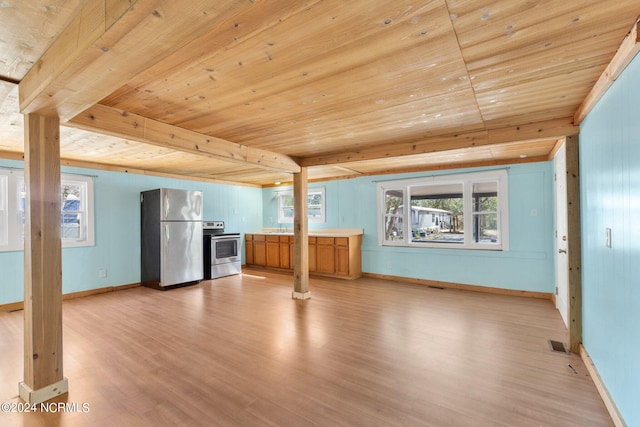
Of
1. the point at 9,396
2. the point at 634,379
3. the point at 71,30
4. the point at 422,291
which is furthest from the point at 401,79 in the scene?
the point at 422,291

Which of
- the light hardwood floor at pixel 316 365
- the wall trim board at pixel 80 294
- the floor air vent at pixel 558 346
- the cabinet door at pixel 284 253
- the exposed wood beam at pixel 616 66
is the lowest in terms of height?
the floor air vent at pixel 558 346

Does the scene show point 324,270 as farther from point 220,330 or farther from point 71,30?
point 71,30

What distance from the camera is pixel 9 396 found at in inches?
85.7

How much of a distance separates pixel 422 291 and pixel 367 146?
2.69 m

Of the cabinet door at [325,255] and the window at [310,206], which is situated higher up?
the window at [310,206]

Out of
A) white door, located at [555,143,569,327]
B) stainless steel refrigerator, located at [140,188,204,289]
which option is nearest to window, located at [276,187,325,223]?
stainless steel refrigerator, located at [140,188,204,289]

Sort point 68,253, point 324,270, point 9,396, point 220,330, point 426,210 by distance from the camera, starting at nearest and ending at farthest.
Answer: point 9,396
point 220,330
point 68,253
point 426,210
point 324,270

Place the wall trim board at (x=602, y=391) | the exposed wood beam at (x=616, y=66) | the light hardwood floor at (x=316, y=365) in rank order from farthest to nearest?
1. the light hardwood floor at (x=316, y=365)
2. the wall trim board at (x=602, y=391)
3. the exposed wood beam at (x=616, y=66)

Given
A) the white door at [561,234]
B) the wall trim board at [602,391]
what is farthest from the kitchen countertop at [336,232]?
the wall trim board at [602,391]

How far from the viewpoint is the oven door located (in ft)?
20.7

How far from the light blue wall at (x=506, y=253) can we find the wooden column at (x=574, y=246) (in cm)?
199

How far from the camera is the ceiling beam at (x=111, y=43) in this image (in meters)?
1.04

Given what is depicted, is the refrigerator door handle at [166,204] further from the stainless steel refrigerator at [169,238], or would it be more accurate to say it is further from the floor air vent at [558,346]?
the floor air vent at [558,346]

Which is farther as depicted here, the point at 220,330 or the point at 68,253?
the point at 68,253
